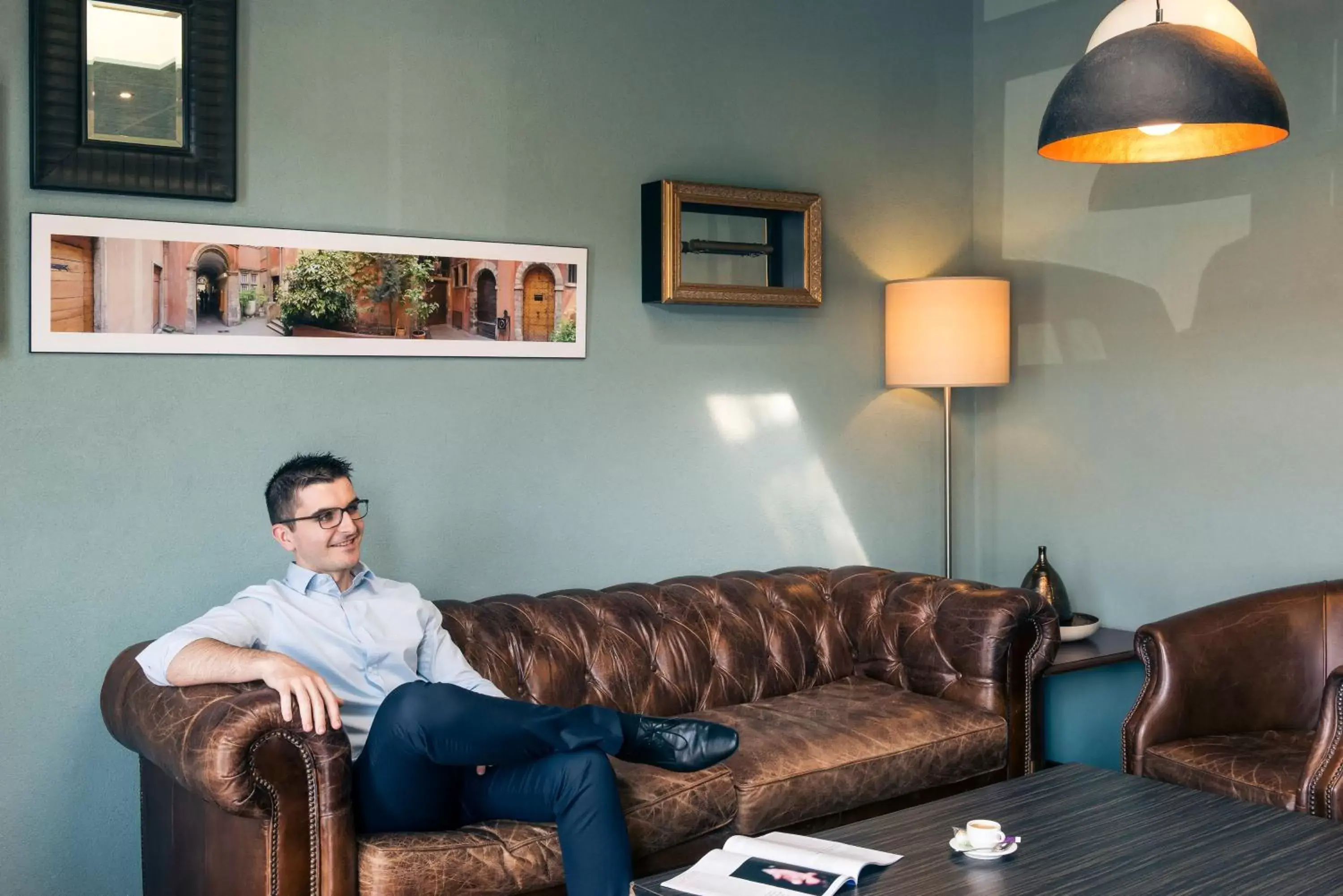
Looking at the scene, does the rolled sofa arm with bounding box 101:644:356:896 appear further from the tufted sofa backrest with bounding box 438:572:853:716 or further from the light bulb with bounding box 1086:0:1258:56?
the light bulb with bounding box 1086:0:1258:56

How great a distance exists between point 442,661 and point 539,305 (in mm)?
1168

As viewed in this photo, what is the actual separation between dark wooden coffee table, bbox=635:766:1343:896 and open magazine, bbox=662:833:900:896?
4cm

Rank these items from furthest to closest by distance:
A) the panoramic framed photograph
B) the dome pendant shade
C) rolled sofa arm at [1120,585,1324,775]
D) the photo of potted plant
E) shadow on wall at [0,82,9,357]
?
the photo of potted plant → rolled sofa arm at [1120,585,1324,775] → the panoramic framed photograph → shadow on wall at [0,82,9,357] → the dome pendant shade

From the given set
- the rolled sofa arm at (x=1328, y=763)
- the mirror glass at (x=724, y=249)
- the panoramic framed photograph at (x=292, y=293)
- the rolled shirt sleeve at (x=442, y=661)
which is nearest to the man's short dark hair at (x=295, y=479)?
the rolled shirt sleeve at (x=442, y=661)

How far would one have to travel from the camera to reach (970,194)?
15.6ft

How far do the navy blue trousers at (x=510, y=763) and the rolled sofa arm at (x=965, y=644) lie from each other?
139 cm

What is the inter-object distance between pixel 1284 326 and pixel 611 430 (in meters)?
2.04

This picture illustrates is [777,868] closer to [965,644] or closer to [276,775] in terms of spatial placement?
[276,775]

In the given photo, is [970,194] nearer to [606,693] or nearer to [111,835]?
[606,693]

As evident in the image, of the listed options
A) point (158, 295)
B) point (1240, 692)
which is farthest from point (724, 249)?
point (1240, 692)

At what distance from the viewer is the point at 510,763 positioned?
2570 mm

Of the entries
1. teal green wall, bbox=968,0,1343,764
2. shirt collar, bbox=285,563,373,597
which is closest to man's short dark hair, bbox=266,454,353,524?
shirt collar, bbox=285,563,373,597

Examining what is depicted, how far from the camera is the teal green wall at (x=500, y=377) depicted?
292 cm

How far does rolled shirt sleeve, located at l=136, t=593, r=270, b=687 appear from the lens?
8.31ft
